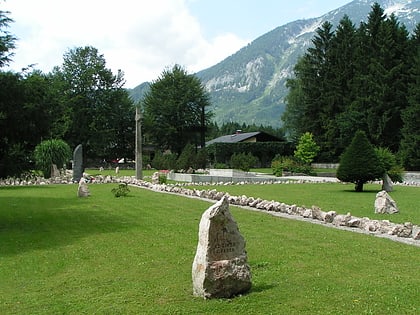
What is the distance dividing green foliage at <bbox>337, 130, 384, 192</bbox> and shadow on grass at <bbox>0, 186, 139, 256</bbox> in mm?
11017

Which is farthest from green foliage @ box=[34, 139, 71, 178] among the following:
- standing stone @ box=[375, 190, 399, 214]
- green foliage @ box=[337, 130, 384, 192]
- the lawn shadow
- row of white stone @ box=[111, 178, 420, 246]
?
the lawn shadow

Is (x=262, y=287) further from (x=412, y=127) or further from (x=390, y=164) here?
(x=412, y=127)

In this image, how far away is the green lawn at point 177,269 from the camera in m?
5.34

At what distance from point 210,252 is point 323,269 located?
7.03 feet

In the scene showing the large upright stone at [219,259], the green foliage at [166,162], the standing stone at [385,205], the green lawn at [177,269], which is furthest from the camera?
the green foliage at [166,162]

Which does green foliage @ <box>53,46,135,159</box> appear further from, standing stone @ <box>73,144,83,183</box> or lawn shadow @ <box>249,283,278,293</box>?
lawn shadow @ <box>249,283,278,293</box>

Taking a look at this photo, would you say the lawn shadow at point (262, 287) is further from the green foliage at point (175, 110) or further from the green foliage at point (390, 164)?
the green foliage at point (175, 110)

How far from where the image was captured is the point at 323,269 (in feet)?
22.5

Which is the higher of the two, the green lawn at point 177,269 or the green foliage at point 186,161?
the green foliage at point 186,161

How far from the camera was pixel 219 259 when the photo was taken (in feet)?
18.1

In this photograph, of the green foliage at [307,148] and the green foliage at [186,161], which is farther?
the green foliage at [307,148]

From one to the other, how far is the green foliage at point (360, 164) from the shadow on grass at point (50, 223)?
1102 centimetres

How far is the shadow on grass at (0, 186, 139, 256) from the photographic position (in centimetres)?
944

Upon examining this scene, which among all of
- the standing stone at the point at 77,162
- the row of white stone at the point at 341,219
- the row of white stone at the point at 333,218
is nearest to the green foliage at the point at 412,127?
the standing stone at the point at 77,162
